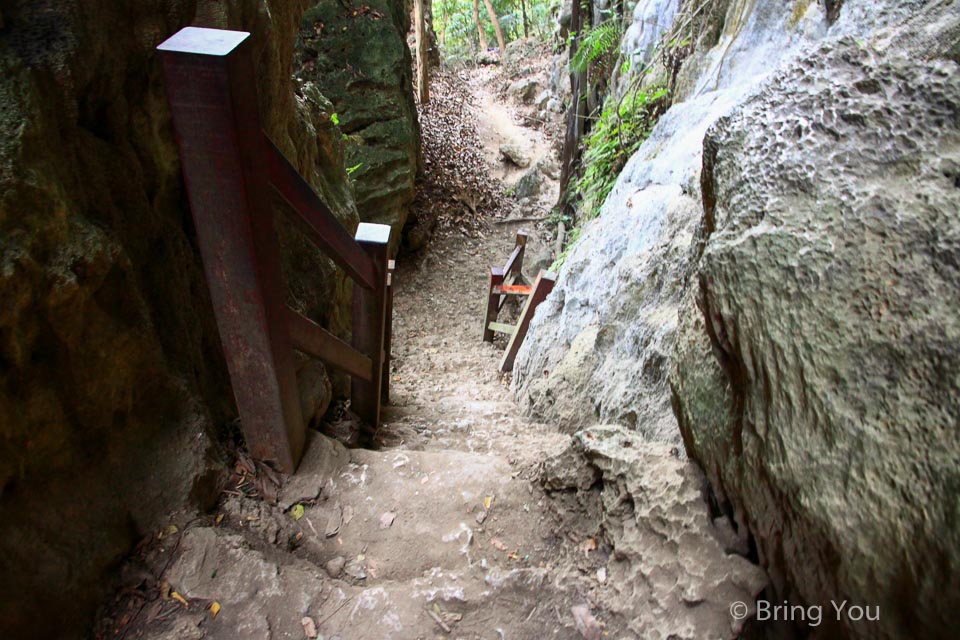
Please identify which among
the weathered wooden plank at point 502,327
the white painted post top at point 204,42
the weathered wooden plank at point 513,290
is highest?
the white painted post top at point 204,42

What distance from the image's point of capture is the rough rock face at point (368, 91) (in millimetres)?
10227

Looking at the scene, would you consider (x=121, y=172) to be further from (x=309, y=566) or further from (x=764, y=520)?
(x=764, y=520)

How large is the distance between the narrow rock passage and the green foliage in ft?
16.8

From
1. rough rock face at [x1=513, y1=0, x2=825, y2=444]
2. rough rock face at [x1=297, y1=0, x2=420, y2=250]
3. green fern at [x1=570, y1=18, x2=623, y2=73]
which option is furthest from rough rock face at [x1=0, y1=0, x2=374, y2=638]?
rough rock face at [x1=297, y1=0, x2=420, y2=250]

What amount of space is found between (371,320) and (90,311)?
1815mm

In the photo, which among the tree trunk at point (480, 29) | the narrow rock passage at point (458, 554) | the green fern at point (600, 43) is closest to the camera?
the narrow rock passage at point (458, 554)

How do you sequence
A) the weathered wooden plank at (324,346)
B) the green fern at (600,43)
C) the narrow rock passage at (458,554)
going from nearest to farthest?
the narrow rock passage at (458,554) → the weathered wooden plank at (324,346) → the green fern at (600,43)

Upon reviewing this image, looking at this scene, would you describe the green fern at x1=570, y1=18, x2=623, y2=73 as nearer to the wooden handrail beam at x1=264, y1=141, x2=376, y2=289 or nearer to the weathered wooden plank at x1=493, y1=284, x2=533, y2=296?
the weathered wooden plank at x1=493, y1=284, x2=533, y2=296

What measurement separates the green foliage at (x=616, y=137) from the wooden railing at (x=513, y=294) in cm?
131

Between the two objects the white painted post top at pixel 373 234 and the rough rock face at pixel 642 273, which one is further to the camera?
the white painted post top at pixel 373 234

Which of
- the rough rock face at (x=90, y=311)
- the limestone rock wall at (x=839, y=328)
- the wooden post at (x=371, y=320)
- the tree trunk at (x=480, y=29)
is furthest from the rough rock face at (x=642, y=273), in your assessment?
the tree trunk at (x=480, y=29)

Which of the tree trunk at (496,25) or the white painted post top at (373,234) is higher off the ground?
the white painted post top at (373,234)

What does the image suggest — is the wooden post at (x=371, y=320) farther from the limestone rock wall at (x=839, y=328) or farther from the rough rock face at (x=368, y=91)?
the rough rock face at (x=368, y=91)

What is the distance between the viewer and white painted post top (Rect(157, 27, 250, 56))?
5.41 ft
